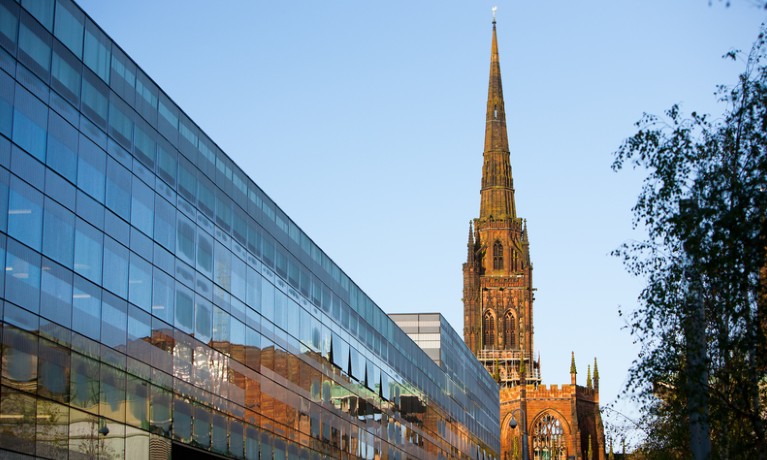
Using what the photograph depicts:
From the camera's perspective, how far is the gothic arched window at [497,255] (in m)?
194

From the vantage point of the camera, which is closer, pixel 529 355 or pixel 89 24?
pixel 89 24

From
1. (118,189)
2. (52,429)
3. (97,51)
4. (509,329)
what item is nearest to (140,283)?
(118,189)

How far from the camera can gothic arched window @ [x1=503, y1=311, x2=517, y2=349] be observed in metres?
190

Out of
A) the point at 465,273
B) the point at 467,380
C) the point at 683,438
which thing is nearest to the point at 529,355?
the point at 465,273

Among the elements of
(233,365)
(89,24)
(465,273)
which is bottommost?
(233,365)

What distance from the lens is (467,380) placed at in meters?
92.7

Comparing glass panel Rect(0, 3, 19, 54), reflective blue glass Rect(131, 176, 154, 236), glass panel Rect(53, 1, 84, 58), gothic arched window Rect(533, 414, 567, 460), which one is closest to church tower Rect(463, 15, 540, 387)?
gothic arched window Rect(533, 414, 567, 460)

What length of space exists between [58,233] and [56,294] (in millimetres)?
1559

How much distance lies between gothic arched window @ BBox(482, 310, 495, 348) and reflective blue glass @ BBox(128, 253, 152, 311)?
501 feet

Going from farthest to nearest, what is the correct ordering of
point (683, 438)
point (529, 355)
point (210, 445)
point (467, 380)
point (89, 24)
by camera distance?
point (529, 355) < point (467, 380) < point (683, 438) < point (210, 445) < point (89, 24)

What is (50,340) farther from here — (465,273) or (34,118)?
(465,273)

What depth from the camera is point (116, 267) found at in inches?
1435

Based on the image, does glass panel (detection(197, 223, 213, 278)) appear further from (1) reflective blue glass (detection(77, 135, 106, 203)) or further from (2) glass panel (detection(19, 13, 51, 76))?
(2) glass panel (detection(19, 13, 51, 76))

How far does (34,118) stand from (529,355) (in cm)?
16072
